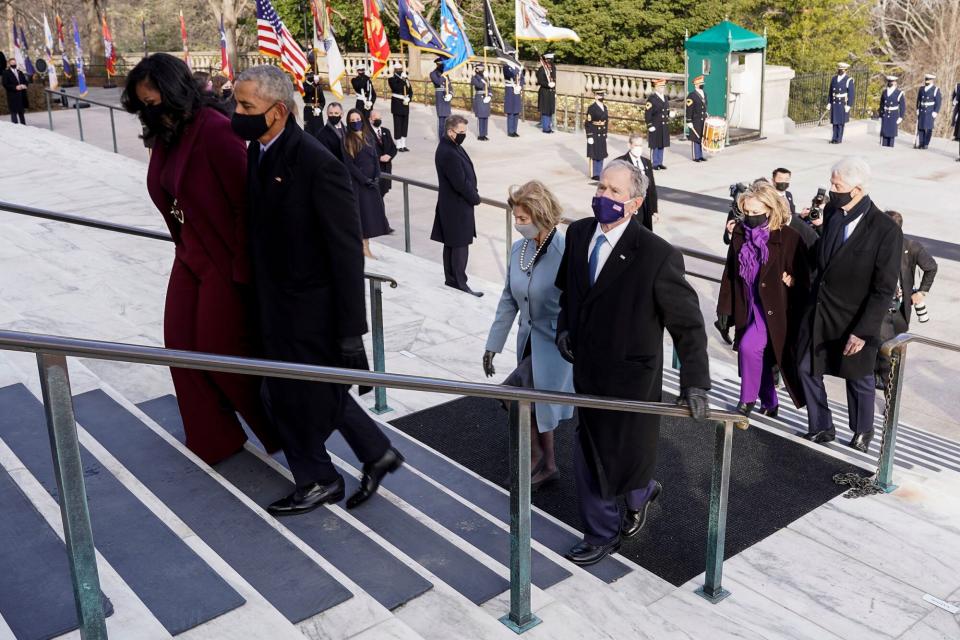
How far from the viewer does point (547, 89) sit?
2377 centimetres

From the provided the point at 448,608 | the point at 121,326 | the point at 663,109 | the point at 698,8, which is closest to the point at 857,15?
the point at 698,8

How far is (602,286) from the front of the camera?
13.9ft

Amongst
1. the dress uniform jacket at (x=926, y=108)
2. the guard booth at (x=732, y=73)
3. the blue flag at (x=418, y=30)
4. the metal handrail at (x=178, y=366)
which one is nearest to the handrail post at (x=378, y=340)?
the metal handrail at (x=178, y=366)

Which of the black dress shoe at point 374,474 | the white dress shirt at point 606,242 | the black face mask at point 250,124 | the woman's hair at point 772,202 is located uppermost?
the black face mask at point 250,124

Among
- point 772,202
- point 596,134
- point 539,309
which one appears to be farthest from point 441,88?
point 539,309

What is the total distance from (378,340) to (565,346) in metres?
1.59

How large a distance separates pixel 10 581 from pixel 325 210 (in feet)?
5.40

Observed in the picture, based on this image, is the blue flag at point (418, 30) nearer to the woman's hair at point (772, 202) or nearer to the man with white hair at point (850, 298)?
the woman's hair at point (772, 202)

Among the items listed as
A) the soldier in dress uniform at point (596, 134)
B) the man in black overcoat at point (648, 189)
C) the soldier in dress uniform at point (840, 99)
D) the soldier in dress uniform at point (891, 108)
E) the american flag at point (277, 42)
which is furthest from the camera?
the soldier in dress uniform at point (840, 99)

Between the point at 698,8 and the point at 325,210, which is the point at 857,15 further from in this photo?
the point at 325,210

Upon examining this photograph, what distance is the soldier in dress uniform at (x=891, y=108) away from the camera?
2131 centimetres

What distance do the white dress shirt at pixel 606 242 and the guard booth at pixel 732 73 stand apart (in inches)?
727

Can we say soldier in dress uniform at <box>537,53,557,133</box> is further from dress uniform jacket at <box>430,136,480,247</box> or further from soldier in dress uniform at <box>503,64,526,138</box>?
dress uniform jacket at <box>430,136,480,247</box>

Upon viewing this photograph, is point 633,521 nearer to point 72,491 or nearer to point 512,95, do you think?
point 72,491
